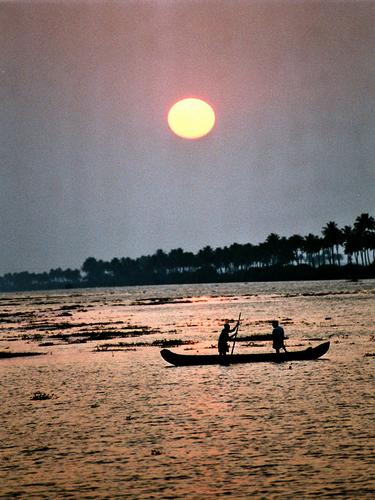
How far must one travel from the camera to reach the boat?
35.2 meters

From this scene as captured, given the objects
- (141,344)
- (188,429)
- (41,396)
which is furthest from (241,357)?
(141,344)

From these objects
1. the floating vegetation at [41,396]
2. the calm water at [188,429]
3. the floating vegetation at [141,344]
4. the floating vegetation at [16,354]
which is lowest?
the calm water at [188,429]

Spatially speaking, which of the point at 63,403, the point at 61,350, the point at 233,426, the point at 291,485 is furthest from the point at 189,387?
the point at 61,350

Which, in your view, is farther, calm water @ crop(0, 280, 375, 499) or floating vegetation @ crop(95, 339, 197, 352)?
floating vegetation @ crop(95, 339, 197, 352)

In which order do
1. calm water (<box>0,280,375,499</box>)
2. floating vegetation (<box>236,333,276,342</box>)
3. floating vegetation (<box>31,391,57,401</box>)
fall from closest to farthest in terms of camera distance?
calm water (<box>0,280,375,499</box>) → floating vegetation (<box>31,391,57,401</box>) → floating vegetation (<box>236,333,276,342</box>)

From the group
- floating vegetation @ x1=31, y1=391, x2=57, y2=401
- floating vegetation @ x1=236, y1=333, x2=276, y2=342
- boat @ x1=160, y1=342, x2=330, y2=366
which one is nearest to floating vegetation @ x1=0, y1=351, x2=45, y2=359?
boat @ x1=160, y1=342, x2=330, y2=366

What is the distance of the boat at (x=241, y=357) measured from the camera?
35156 millimetres

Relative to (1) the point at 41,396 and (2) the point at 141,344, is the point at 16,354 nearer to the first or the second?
(2) the point at 141,344

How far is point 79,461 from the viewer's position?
58.6 ft

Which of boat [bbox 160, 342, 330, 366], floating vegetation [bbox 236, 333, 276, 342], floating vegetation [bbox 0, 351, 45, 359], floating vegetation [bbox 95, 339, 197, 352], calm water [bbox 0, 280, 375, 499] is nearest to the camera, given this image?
calm water [bbox 0, 280, 375, 499]

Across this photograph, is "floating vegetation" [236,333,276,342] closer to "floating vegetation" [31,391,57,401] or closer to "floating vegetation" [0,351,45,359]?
"floating vegetation" [0,351,45,359]

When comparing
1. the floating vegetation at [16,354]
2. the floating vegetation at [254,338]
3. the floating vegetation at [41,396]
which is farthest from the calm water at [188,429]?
the floating vegetation at [254,338]

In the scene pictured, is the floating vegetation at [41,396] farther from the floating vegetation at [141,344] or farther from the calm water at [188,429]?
the floating vegetation at [141,344]

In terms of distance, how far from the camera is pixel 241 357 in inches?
1388
